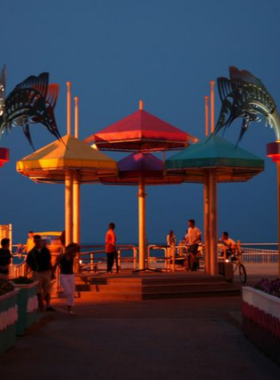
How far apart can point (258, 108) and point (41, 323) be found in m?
11.2

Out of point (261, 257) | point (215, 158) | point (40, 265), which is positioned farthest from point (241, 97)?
point (261, 257)

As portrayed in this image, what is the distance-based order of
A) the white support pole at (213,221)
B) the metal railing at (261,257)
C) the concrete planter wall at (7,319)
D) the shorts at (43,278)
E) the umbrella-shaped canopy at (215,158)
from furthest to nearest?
the metal railing at (261,257) → the white support pole at (213,221) → the umbrella-shaped canopy at (215,158) → the shorts at (43,278) → the concrete planter wall at (7,319)

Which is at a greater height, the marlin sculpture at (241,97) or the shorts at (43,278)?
the marlin sculpture at (241,97)

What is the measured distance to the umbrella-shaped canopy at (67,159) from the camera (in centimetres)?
2469

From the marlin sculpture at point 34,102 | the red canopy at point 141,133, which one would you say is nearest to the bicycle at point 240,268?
the red canopy at point 141,133

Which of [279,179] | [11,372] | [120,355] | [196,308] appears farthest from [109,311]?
[11,372]

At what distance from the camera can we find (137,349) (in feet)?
44.6

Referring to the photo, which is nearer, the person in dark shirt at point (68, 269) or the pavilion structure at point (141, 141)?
the person in dark shirt at point (68, 269)

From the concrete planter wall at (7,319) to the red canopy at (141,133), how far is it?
12421mm

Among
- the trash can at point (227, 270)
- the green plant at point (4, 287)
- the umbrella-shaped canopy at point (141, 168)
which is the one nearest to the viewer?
the green plant at point (4, 287)

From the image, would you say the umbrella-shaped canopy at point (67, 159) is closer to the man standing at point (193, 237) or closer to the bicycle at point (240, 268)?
the man standing at point (193, 237)

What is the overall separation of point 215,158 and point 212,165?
0.24m

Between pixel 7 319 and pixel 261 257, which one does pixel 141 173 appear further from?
pixel 261 257

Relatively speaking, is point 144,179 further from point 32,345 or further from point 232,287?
point 32,345
